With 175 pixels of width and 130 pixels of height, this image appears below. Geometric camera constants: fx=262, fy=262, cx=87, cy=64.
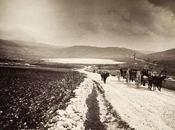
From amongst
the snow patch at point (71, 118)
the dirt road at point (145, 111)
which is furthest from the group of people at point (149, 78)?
the snow patch at point (71, 118)

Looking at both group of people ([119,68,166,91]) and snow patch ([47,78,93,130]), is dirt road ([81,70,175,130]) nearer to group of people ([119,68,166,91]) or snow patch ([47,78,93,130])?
snow patch ([47,78,93,130])

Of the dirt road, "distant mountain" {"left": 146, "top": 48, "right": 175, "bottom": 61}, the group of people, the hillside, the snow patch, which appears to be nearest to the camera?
the snow patch

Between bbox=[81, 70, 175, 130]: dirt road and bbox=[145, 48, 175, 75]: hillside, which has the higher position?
bbox=[145, 48, 175, 75]: hillside

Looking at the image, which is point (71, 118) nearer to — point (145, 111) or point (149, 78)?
point (145, 111)

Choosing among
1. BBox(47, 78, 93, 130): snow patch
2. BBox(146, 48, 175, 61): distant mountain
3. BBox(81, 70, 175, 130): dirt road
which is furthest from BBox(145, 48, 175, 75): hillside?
BBox(47, 78, 93, 130): snow patch

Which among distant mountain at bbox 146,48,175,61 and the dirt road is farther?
distant mountain at bbox 146,48,175,61

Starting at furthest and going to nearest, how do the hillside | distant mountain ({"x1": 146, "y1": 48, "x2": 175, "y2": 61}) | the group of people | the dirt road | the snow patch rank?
1. distant mountain ({"x1": 146, "y1": 48, "x2": 175, "y2": 61})
2. the hillside
3. the group of people
4. the dirt road
5. the snow patch

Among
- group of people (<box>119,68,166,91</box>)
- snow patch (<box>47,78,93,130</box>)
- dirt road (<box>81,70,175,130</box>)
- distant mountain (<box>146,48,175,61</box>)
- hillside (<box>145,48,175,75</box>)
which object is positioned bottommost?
snow patch (<box>47,78,93,130</box>)

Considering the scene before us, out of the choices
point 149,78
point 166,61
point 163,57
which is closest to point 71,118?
point 149,78

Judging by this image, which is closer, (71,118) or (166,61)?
(71,118)

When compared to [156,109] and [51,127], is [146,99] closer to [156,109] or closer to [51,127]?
[156,109]

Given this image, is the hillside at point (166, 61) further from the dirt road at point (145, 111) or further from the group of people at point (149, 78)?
the dirt road at point (145, 111)

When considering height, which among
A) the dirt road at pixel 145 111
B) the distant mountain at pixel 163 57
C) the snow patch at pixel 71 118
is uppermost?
the distant mountain at pixel 163 57

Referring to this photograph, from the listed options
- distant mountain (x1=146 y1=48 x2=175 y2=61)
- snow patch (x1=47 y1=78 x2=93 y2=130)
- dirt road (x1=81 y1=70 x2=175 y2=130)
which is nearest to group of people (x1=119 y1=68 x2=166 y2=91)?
dirt road (x1=81 y1=70 x2=175 y2=130)
